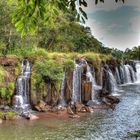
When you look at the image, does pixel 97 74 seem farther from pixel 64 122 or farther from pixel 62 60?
pixel 64 122

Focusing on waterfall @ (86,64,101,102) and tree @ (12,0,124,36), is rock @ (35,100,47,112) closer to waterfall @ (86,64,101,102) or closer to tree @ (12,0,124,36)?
waterfall @ (86,64,101,102)

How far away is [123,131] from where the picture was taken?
1856 cm

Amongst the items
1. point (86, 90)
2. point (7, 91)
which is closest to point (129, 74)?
point (86, 90)

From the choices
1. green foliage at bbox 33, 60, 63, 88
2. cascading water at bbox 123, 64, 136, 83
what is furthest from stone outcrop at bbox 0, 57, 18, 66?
cascading water at bbox 123, 64, 136, 83

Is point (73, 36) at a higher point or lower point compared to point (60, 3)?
higher

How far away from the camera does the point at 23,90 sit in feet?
83.5

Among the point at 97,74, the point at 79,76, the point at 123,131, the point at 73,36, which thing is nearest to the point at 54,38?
the point at 73,36

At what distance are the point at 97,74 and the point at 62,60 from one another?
5417 mm

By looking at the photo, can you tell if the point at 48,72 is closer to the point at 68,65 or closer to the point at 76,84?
the point at 68,65

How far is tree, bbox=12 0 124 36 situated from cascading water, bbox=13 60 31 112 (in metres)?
20.1

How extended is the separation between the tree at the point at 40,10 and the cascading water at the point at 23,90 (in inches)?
791

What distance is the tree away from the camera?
391 centimetres

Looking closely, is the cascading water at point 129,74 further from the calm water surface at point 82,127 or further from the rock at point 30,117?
the rock at point 30,117

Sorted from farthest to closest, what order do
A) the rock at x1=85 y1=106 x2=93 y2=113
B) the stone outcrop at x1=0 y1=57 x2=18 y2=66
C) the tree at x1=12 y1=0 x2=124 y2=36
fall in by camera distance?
the stone outcrop at x1=0 y1=57 x2=18 y2=66
the rock at x1=85 y1=106 x2=93 y2=113
the tree at x1=12 y1=0 x2=124 y2=36
